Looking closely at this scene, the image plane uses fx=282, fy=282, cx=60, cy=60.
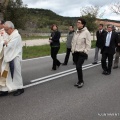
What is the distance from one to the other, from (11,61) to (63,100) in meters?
1.50

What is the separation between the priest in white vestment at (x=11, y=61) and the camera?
648 centimetres


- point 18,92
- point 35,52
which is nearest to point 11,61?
point 18,92

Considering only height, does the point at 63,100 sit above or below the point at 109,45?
below

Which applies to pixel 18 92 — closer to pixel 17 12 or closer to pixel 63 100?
pixel 63 100

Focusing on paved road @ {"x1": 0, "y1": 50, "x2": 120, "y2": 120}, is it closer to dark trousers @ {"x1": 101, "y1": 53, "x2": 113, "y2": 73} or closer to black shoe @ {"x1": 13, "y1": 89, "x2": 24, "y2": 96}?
black shoe @ {"x1": 13, "y1": 89, "x2": 24, "y2": 96}

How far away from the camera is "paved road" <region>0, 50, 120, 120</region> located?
17.6 ft

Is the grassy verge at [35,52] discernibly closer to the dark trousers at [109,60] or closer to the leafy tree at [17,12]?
the dark trousers at [109,60]

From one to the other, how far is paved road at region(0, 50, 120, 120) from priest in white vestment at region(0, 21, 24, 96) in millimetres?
238

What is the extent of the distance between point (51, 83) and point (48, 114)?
275cm

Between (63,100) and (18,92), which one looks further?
(18,92)

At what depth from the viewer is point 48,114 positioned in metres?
5.39

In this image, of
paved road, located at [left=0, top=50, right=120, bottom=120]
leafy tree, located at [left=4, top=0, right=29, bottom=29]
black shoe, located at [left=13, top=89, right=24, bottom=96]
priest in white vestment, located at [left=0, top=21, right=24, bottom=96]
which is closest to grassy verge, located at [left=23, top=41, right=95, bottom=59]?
paved road, located at [left=0, top=50, right=120, bottom=120]

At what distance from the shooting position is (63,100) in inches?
250

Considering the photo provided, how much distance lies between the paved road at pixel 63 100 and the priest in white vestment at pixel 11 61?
0.24m
